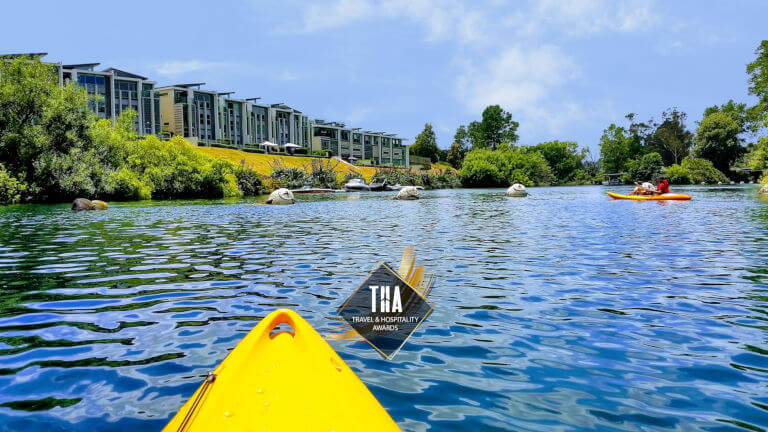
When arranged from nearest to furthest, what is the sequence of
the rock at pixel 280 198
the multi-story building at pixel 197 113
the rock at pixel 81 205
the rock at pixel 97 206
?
1. the rock at pixel 81 205
2. the rock at pixel 97 206
3. the rock at pixel 280 198
4. the multi-story building at pixel 197 113

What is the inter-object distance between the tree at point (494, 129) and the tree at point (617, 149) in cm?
2079

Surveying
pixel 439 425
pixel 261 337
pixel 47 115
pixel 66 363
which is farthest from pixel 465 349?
pixel 47 115

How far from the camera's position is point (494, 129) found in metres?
116

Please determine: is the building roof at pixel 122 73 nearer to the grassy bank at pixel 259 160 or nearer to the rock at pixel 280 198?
the grassy bank at pixel 259 160

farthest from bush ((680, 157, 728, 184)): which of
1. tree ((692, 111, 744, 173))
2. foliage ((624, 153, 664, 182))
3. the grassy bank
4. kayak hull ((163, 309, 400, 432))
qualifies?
kayak hull ((163, 309, 400, 432))

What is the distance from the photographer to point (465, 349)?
4.16m

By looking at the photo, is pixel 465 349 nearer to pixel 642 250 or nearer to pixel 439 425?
pixel 439 425

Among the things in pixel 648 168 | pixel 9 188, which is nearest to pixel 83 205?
pixel 9 188

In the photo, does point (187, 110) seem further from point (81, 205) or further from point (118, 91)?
point (81, 205)

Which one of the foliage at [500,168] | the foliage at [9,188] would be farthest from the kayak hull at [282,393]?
the foliage at [500,168]

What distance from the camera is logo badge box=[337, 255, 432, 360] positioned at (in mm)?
4531

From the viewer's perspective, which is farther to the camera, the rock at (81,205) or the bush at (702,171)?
the bush at (702,171)

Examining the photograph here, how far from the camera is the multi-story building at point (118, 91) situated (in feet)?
195

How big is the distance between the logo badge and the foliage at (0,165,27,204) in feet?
116
